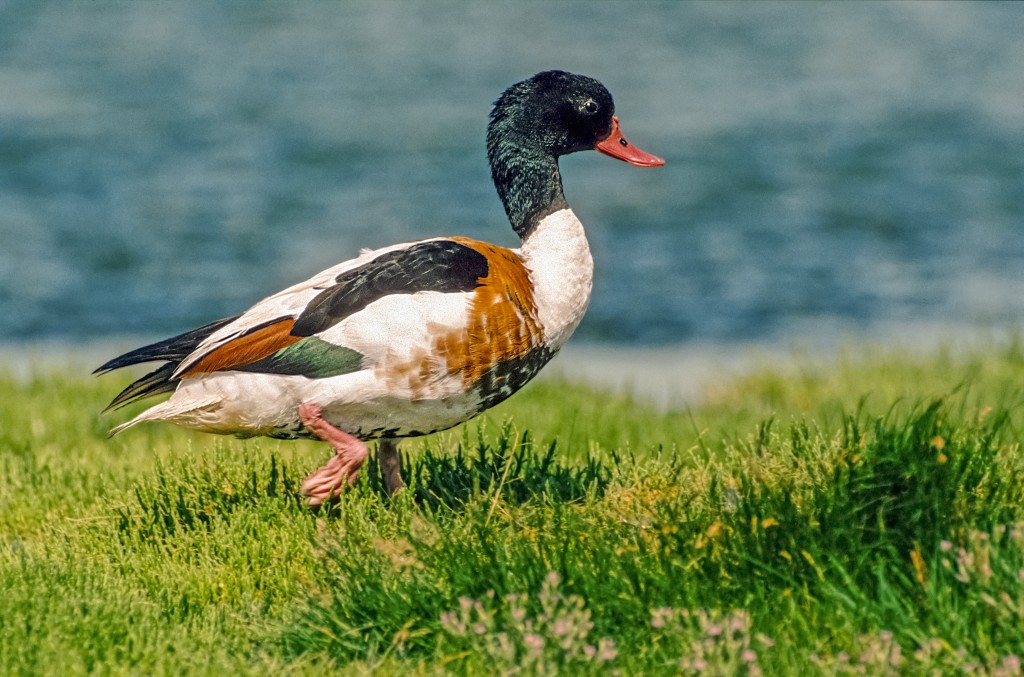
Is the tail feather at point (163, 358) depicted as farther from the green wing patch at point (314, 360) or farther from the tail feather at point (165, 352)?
the green wing patch at point (314, 360)

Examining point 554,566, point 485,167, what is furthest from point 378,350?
point 485,167

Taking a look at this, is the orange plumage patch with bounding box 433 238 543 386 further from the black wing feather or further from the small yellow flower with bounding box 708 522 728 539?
the small yellow flower with bounding box 708 522 728 539

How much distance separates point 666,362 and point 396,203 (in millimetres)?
6340

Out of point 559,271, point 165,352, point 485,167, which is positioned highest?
point 559,271

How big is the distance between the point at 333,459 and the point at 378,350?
49 cm

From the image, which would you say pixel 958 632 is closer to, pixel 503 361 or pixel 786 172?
pixel 503 361

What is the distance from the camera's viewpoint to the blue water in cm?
1474

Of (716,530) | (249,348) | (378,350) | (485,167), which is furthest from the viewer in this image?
(485,167)

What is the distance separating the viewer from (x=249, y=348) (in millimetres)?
5418

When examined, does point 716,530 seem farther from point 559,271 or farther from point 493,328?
point 559,271

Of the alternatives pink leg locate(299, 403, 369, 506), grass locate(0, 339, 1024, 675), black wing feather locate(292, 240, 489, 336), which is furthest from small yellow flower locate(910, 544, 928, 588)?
pink leg locate(299, 403, 369, 506)

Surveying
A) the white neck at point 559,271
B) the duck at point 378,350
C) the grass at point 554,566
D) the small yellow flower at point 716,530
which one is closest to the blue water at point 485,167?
the white neck at point 559,271

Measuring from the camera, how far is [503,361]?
543 centimetres

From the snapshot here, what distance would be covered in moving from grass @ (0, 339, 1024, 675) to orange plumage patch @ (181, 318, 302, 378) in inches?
22.8
